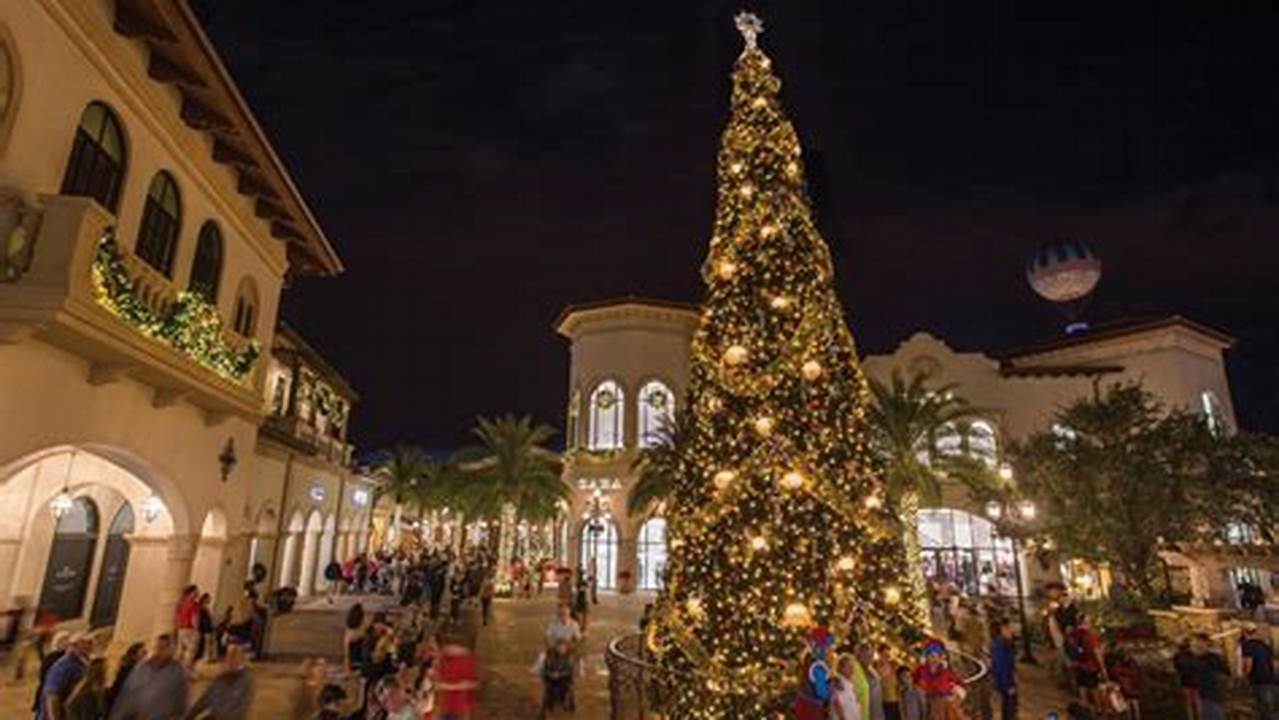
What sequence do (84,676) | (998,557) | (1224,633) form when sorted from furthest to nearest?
(998,557)
(1224,633)
(84,676)

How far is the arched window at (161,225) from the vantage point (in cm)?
1120

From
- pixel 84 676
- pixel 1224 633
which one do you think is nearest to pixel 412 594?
pixel 84 676

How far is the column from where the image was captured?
12.7 meters

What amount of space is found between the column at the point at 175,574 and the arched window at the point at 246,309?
4445 mm

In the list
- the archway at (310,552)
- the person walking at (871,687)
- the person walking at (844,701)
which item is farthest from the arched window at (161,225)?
the archway at (310,552)

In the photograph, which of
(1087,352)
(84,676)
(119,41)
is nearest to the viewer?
(84,676)

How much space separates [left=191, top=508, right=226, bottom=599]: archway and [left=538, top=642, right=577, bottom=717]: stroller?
8.17 m

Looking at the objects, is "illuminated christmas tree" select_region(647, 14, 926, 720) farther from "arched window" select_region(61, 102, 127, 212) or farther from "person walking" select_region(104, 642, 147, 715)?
"arched window" select_region(61, 102, 127, 212)

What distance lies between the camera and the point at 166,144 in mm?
11500

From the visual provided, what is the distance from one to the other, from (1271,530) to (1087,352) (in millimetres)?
15390

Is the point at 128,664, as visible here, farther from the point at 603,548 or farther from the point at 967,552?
the point at 967,552

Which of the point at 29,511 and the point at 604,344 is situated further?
the point at 604,344

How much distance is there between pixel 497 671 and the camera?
1515cm

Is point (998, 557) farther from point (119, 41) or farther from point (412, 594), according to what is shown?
point (119, 41)
